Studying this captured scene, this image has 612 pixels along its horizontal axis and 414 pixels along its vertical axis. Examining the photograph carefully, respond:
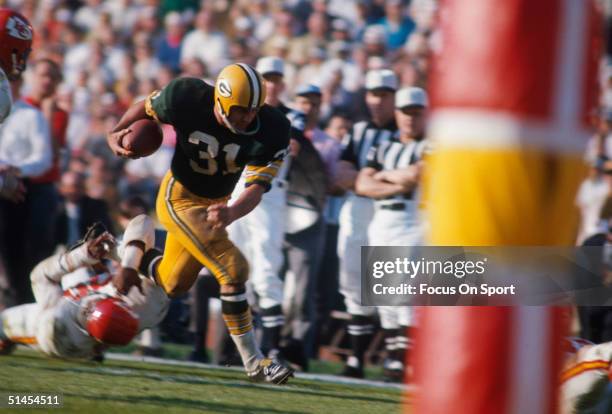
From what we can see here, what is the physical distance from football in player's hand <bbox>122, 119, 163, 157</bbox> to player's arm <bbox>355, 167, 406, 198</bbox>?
5.80 feet

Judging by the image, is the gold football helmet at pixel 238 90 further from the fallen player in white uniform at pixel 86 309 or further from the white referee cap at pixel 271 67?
the white referee cap at pixel 271 67

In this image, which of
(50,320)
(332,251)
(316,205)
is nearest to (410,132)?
(316,205)

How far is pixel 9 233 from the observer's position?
24.5 feet

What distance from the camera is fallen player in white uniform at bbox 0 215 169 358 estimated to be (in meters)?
5.31

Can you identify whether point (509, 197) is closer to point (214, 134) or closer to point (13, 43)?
point (214, 134)

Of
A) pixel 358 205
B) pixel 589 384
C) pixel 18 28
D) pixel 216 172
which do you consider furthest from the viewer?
pixel 358 205

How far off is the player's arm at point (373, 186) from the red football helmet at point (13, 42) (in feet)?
7.70

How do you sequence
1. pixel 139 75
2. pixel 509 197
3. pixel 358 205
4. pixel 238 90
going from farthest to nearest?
pixel 139 75
pixel 358 205
pixel 238 90
pixel 509 197

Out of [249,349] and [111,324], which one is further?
[249,349]

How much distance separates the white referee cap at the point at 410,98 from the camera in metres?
6.78

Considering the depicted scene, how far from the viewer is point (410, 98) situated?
679 cm

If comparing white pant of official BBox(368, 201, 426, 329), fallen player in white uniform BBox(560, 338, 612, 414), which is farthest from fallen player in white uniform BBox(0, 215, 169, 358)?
fallen player in white uniform BBox(560, 338, 612, 414)

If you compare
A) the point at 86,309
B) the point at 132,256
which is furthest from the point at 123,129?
the point at 86,309

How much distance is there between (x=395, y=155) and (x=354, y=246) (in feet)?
2.39
